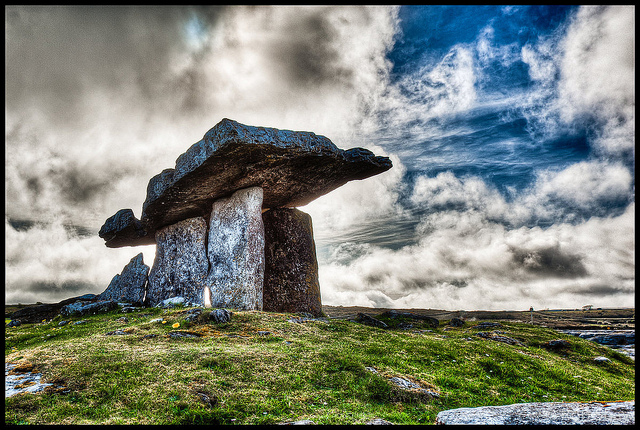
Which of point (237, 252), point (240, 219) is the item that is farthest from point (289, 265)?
point (240, 219)

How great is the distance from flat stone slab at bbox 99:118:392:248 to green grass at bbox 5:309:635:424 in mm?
6988

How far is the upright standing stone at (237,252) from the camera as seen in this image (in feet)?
58.7

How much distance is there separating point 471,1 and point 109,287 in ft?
83.1

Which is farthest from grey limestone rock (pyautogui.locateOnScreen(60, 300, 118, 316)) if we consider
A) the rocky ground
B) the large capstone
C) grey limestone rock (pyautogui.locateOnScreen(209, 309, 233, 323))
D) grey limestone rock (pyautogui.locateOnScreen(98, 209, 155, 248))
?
the rocky ground

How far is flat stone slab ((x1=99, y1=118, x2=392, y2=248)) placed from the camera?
16172 millimetres

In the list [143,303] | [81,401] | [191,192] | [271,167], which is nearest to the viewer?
[81,401]

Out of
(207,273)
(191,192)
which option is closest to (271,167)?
(191,192)

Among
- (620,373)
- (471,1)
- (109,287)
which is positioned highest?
(471,1)

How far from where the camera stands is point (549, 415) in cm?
393

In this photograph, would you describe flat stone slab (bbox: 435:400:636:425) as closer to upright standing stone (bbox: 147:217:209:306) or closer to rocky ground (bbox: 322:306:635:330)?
upright standing stone (bbox: 147:217:209:306)

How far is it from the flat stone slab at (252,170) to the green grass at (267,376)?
6988 mm

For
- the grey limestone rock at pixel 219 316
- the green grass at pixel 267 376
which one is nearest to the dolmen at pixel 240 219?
the grey limestone rock at pixel 219 316

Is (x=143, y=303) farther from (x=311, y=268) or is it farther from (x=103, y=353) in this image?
(x=103, y=353)

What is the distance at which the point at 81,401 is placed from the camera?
6410 millimetres
